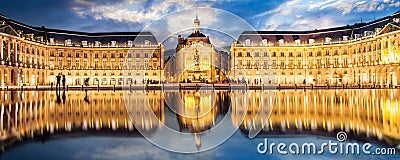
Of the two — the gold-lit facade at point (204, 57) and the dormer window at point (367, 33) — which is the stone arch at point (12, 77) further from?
the dormer window at point (367, 33)

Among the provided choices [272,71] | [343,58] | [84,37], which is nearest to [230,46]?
[272,71]

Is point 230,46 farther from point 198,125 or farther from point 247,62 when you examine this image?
point 198,125

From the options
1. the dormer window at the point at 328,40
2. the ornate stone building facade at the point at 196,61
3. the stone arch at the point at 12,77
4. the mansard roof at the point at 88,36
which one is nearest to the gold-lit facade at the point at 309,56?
the dormer window at the point at 328,40

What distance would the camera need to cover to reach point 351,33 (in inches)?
2854

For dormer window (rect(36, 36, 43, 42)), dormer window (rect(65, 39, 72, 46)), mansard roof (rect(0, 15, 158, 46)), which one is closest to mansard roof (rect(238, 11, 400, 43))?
mansard roof (rect(0, 15, 158, 46))

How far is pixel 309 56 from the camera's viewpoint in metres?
80.1

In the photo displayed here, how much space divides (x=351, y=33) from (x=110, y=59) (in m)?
52.9

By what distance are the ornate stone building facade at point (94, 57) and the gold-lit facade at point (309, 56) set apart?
65.5 feet

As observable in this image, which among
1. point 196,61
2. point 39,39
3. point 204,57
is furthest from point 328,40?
point 39,39

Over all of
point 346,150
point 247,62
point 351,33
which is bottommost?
point 346,150

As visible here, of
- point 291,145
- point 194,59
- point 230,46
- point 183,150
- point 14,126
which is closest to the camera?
point 183,150

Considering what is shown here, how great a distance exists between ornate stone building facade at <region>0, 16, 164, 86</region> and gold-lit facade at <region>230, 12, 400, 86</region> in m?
20.0

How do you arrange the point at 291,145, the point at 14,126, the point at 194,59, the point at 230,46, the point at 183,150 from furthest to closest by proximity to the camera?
the point at 230,46, the point at 194,59, the point at 14,126, the point at 291,145, the point at 183,150

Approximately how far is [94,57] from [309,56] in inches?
1933
